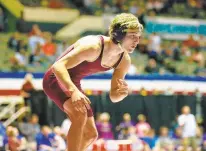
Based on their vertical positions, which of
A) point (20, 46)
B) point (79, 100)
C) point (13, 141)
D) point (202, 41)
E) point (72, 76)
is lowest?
point (13, 141)

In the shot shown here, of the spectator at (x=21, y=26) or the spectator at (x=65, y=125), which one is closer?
the spectator at (x=65, y=125)

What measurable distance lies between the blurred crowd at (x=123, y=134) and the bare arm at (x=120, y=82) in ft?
13.7

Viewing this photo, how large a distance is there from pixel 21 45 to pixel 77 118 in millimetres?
11632

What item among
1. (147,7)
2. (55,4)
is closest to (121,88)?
(55,4)

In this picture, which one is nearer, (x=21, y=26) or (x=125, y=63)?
(x=125, y=63)

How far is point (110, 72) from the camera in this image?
16484 millimetres

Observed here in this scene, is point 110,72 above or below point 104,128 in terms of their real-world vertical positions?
above

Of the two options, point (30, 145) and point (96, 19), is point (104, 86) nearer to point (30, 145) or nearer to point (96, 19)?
point (30, 145)

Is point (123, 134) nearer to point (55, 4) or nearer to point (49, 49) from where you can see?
point (49, 49)

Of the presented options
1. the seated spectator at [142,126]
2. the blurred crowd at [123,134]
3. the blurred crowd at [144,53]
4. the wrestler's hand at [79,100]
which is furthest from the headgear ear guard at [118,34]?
the blurred crowd at [144,53]

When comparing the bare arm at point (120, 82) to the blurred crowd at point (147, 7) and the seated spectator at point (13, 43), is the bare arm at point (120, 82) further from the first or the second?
the blurred crowd at point (147, 7)

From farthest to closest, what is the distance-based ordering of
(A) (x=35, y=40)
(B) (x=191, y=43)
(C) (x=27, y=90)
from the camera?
(B) (x=191, y=43)
(A) (x=35, y=40)
(C) (x=27, y=90)

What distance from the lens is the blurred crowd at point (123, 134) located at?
38.3 ft

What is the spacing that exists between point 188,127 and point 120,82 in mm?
8503
